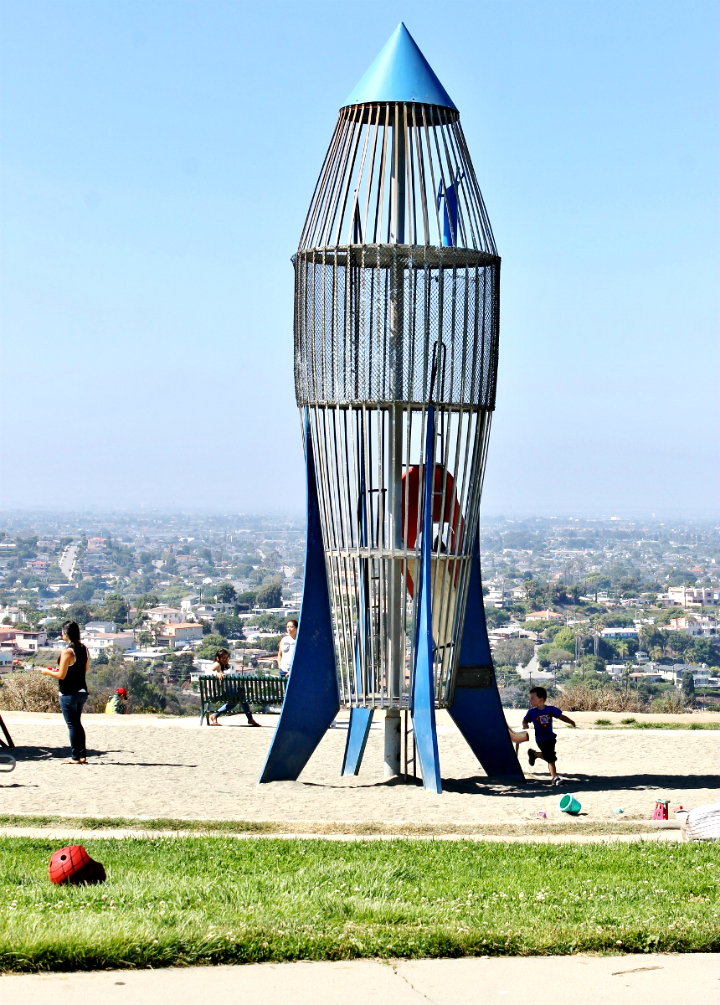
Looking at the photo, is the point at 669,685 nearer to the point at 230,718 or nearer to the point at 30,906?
the point at 230,718

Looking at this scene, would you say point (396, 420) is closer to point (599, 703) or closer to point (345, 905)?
point (345, 905)

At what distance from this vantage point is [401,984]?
580 centimetres

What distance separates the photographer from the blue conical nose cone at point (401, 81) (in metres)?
11.3

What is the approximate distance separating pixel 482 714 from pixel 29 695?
8.04m

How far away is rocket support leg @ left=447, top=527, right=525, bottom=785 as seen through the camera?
12023 millimetres

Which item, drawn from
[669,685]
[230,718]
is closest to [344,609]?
[230,718]

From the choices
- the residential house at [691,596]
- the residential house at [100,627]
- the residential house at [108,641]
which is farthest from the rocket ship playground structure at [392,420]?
the residential house at [691,596]

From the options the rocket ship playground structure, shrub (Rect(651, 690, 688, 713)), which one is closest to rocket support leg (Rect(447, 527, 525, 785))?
the rocket ship playground structure

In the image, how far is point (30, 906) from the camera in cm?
663

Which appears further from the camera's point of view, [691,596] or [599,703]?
[691,596]

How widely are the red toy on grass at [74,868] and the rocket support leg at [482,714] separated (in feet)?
17.0

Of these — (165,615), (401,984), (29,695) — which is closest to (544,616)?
(165,615)

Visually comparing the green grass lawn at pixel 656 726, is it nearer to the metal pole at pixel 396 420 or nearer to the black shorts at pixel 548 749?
the black shorts at pixel 548 749

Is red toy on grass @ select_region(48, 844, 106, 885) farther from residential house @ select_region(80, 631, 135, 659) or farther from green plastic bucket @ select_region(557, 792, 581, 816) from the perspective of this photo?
residential house @ select_region(80, 631, 135, 659)
